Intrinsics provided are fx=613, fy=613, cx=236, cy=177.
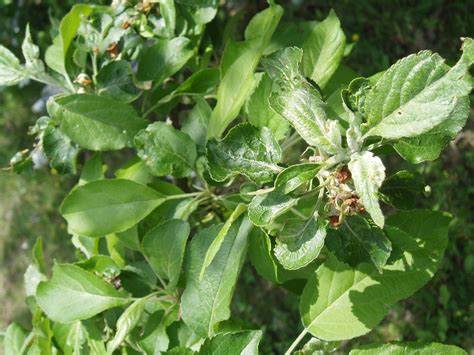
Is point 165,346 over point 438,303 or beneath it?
over

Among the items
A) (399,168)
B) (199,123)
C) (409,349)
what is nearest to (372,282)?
(409,349)

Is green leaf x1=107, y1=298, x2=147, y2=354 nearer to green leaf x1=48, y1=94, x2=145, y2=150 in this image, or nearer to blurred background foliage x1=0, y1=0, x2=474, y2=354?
green leaf x1=48, y1=94, x2=145, y2=150

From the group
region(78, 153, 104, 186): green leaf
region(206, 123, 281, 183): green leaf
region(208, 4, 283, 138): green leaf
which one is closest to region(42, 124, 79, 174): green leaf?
region(78, 153, 104, 186): green leaf

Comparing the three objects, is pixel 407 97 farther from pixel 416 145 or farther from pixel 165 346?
pixel 165 346

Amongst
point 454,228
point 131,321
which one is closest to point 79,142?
point 131,321

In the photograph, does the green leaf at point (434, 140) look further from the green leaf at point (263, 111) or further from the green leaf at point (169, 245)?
the green leaf at point (169, 245)

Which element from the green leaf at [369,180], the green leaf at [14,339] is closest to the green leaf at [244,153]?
the green leaf at [369,180]
